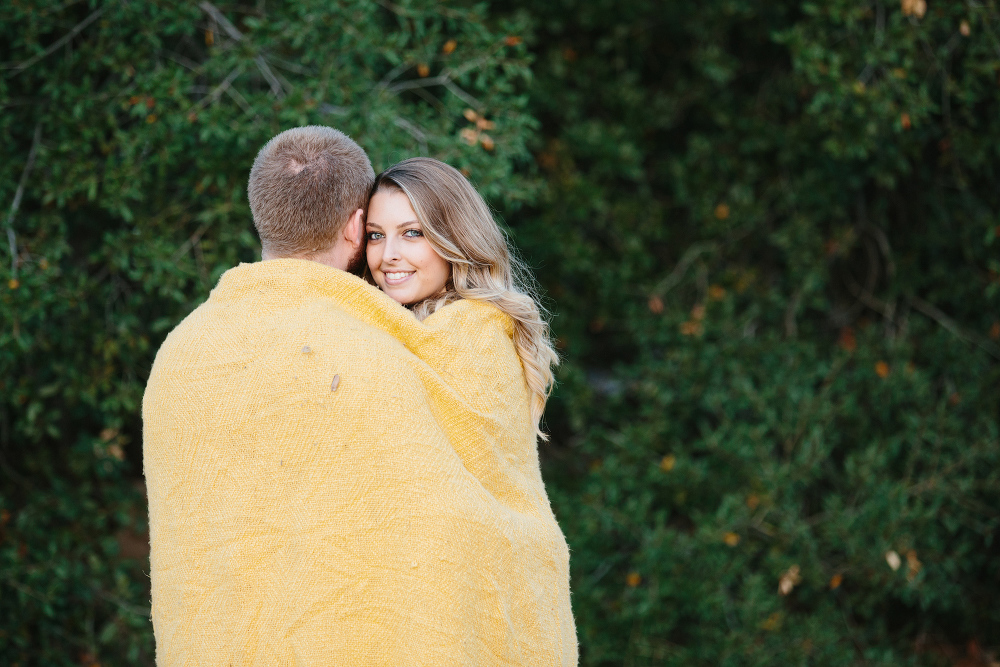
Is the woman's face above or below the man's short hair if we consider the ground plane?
below

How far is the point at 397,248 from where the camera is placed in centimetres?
236

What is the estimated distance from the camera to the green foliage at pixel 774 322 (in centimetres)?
419

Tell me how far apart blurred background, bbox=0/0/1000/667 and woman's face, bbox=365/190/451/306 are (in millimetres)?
1062

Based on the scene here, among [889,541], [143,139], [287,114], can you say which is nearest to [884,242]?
[889,541]

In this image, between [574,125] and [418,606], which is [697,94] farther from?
[418,606]

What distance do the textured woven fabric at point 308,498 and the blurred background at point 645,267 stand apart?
4.62ft

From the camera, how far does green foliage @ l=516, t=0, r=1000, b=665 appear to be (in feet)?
13.8

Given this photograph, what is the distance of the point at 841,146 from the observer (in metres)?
4.23

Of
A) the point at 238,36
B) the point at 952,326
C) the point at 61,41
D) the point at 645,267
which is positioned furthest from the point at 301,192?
the point at 952,326

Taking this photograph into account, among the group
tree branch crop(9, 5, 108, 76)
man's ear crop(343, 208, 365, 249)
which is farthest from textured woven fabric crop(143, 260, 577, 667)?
tree branch crop(9, 5, 108, 76)

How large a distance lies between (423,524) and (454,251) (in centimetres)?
81

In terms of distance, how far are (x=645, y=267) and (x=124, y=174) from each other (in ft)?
9.06

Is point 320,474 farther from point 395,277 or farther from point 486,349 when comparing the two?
point 395,277

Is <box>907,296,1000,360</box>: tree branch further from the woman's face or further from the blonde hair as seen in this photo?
the woman's face
